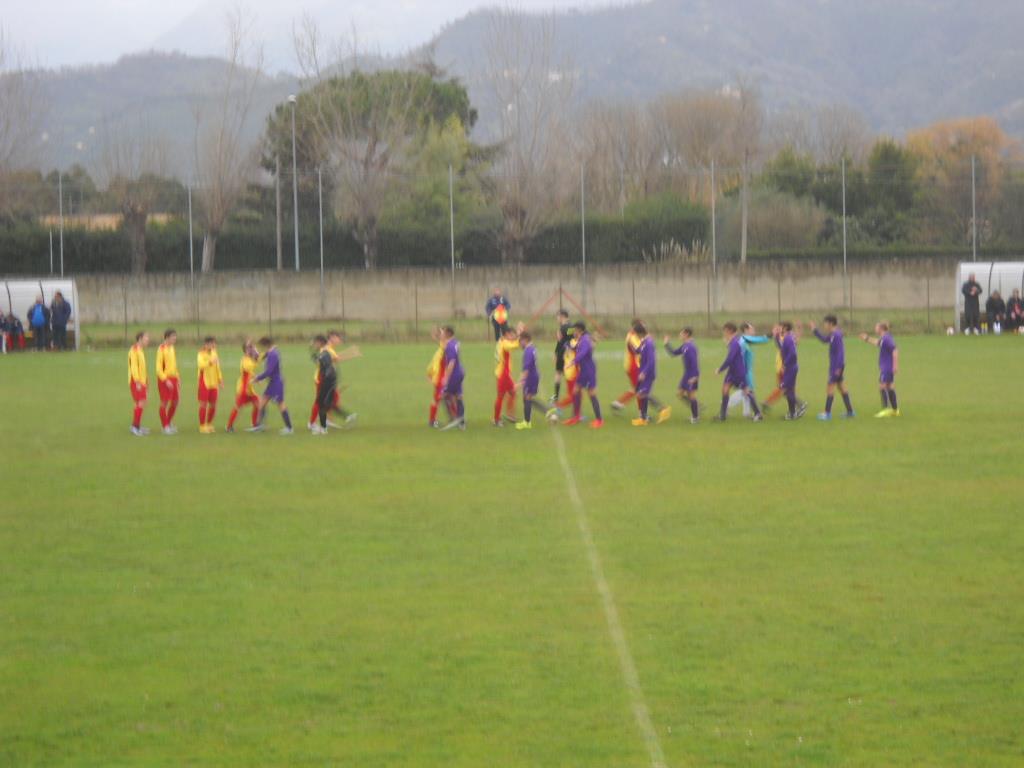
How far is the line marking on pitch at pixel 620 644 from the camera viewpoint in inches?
322

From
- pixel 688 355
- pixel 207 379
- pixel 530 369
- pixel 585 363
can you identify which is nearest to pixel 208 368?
pixel 207 379

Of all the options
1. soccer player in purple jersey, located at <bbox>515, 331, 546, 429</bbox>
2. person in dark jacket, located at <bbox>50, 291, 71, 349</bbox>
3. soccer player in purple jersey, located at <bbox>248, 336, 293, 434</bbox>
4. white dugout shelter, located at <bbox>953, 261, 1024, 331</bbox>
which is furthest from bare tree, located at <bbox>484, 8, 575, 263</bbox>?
soccer player in purple jersey, located at <bbox>248, 336, 293, 434</bbox>

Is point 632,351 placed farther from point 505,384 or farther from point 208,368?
point 208,368

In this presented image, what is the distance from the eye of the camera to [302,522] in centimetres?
1491

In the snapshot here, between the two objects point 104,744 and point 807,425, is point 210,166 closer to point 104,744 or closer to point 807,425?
point 807,425

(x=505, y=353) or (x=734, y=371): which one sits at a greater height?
(x=505, y=353)

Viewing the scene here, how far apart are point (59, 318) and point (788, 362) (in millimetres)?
26180

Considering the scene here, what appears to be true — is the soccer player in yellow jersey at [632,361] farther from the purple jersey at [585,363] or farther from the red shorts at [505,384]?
the red shorts at [505,384]

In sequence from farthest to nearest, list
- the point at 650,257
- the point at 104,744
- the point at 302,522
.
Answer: the point at 650,257
the point at 302,522
the point at 104,744

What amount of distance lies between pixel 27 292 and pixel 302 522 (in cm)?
3209

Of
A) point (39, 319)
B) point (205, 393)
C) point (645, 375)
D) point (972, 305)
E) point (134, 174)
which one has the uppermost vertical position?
point (134, 174)

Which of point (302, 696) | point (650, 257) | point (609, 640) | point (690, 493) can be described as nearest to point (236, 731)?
point (302, 696)

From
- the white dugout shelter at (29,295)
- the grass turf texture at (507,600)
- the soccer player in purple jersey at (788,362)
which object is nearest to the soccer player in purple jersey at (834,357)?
the soccer player in purple jersey at (788,362)

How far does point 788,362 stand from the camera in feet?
73.3
